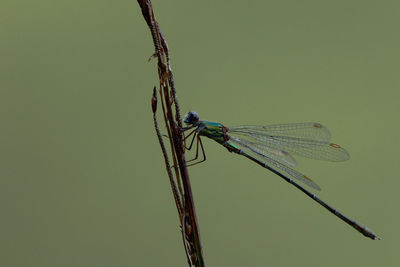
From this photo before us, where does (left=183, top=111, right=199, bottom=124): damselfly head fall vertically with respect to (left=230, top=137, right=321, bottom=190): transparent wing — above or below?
above

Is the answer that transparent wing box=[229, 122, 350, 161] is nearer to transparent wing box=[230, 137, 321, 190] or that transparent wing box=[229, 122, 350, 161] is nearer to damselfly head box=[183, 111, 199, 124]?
transparent wing box=[230, 137, 321, 190]

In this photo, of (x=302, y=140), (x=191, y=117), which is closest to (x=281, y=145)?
(x=302, y=140)

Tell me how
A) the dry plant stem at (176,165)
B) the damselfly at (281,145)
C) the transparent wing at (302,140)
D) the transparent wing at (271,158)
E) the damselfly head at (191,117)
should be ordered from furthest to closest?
the transparent wing at (302,140) < the transparent wing at (271,158) < the damselfly at (281,145) < the damselfly head at (191,117) < the dry plant stem at (176,165)

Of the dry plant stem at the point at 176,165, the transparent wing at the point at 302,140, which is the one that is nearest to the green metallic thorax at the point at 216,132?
the transparent wing at the point at 302,140

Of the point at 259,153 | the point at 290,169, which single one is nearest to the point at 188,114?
the point at 259,153

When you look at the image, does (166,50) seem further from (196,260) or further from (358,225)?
(358,225)

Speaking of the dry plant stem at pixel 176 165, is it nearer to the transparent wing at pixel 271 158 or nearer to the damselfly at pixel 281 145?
the damselfly at pixel 281 145

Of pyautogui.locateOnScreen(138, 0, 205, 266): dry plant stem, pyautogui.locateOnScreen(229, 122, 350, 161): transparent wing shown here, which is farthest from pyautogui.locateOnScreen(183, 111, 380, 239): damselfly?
pyautogui.locateOnScreen(138, 0, 205, 266): dry plant stem
